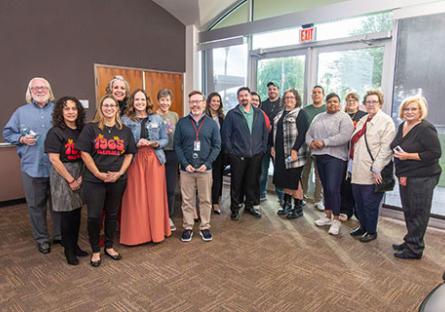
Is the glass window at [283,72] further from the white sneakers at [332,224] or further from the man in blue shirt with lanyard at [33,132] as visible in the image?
the man in blue shirt with lanyard at [33,132]

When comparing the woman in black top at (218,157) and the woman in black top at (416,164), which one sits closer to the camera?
the woman in black top at (416,164)

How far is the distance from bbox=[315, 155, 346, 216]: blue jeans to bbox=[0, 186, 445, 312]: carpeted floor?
1.19 ft

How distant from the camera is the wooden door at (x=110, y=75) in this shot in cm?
510

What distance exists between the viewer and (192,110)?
327 centimetres

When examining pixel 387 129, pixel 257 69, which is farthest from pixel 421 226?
pixel 257 69

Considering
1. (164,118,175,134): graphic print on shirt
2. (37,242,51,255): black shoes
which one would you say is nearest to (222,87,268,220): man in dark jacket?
(164,118,175,134): graphic print on shirt

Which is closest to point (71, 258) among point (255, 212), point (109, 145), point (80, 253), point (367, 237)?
point (80, 253)

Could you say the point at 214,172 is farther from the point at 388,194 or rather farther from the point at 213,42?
the point at 213,42

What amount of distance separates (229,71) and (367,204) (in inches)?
141

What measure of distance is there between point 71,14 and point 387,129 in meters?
4.43

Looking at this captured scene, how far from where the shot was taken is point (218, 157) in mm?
4168

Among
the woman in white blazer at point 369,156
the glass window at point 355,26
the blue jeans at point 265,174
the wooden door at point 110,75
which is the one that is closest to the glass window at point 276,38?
the glass window at point 355,26

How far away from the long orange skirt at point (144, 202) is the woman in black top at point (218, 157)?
1.08 metres

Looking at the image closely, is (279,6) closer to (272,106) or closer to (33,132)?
(272,106)
